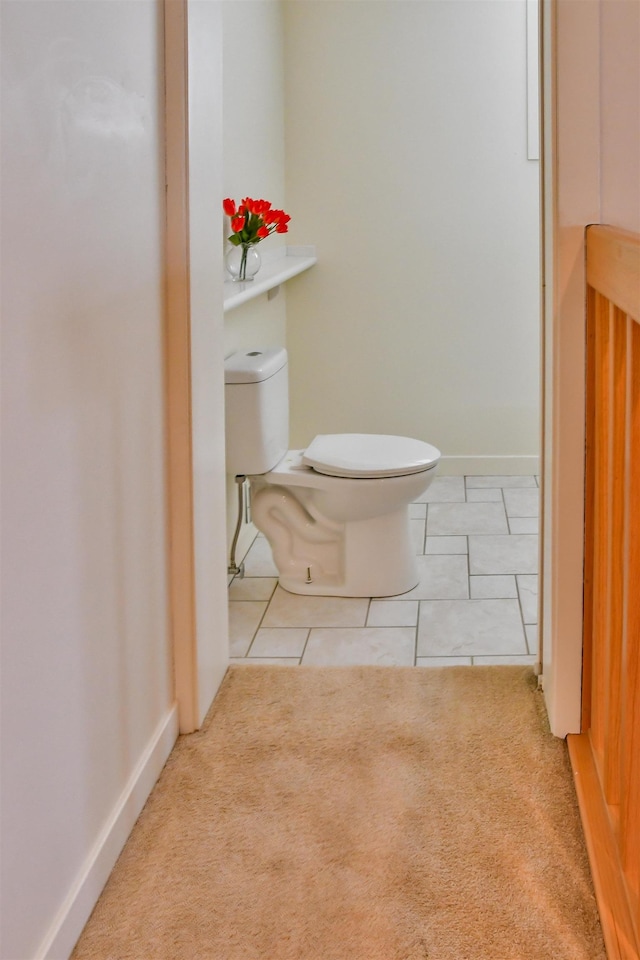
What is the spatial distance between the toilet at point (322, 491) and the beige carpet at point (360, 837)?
28.9 inches

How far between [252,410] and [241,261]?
55 centimetres

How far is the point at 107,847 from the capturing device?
1.78 m

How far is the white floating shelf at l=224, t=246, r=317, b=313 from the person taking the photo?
3.03 meters

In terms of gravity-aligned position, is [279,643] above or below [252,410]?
below

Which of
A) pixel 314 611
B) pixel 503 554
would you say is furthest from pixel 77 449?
pixel 503 554

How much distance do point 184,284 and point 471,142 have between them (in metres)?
2.63

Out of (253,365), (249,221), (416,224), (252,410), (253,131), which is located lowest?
(252,410)

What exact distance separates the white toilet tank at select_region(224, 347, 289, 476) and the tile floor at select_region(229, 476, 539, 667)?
0.45 m

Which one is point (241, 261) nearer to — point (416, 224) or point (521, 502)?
point (416, 224)

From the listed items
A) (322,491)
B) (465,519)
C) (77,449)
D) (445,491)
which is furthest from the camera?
(445,491)

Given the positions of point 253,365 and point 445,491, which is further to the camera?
point 445,491

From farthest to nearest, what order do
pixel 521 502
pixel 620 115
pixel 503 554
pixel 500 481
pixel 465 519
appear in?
pixel 500 481, pixel 521 502, pixel 465 519, pixel 503 554, pixel 620 115

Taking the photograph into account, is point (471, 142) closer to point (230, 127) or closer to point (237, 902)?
point (230, 127)

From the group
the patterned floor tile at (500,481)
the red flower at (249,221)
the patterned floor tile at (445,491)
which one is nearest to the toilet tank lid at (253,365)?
the red flower at (249,221)
